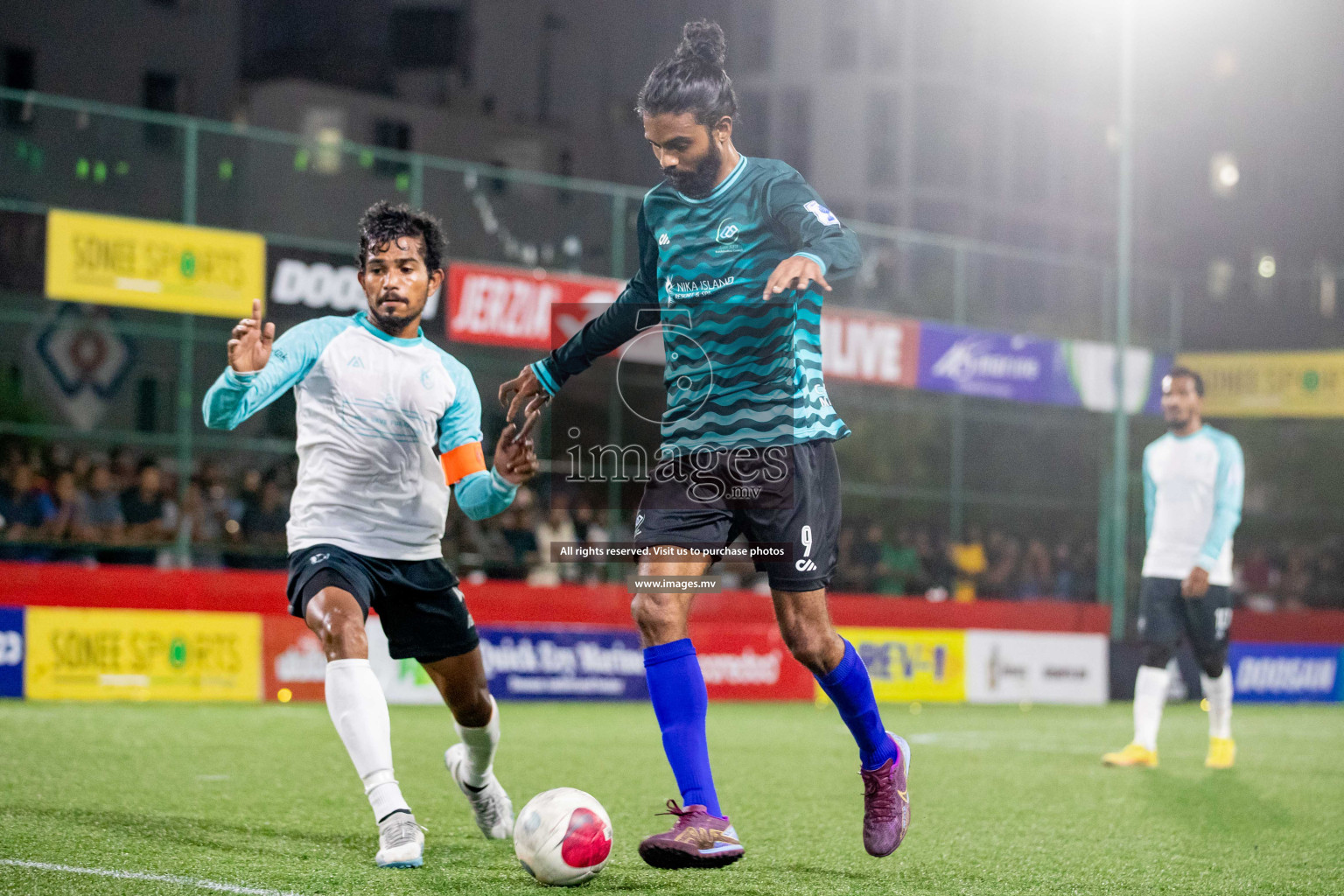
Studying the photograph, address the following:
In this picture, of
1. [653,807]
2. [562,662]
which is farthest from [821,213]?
[562,662]

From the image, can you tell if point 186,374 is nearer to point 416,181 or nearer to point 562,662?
point 416,181

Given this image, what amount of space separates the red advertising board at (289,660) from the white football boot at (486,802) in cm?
806

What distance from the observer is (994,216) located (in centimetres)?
5916

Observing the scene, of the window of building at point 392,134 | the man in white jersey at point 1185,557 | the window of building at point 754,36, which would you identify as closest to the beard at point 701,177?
the man in white jersey at point 1185,557

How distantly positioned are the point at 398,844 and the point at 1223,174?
189 ft

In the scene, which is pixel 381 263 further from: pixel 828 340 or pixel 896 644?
pixel 828 340

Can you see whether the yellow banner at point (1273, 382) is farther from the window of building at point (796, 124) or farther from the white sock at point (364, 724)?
the window of building at point (796, 124)

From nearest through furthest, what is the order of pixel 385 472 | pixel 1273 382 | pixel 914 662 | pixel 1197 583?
pixel 385 472 → pixel 1197 583 → pixel 914 662 → pixel 1273 382

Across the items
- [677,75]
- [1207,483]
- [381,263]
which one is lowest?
[1207,483]

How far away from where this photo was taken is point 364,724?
5133 mm

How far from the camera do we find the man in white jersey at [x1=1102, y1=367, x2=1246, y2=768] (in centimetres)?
956

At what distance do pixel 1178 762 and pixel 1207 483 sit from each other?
1.77m

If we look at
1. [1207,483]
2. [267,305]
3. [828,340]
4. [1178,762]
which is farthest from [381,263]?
[828,340]

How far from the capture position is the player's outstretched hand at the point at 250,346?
5078mm
